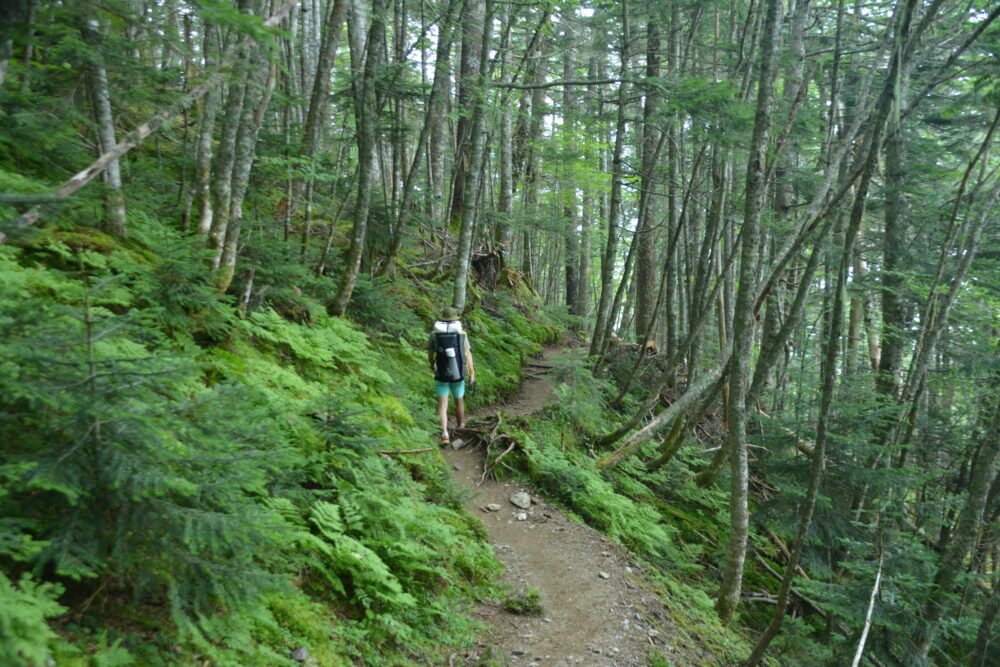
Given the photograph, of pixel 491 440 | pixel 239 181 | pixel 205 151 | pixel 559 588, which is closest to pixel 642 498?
pixel 491 440

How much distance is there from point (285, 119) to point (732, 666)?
35.5 ft

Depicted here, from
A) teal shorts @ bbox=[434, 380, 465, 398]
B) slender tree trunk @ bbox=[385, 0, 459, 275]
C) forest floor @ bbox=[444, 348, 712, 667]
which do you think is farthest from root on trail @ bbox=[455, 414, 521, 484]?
slender tree trunk @ bbox=[385, 0, 459, 275]

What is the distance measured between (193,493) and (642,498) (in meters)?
7.75

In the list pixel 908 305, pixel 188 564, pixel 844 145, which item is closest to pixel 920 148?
pixel 908 305

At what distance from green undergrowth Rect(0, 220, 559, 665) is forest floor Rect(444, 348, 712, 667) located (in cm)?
37

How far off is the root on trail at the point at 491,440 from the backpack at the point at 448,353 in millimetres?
1134

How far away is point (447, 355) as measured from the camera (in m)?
7.59

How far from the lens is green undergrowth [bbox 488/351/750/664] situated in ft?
20.3

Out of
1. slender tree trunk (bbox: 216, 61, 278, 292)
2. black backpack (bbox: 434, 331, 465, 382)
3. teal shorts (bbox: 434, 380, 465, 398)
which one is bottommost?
teal shorts (bbox: 434, 380, 465, 398)

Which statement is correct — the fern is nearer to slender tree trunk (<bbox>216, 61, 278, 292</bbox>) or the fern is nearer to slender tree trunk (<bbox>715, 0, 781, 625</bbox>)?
slender tree trunk (<bbox>216, 61, 278, 292</bbox>)

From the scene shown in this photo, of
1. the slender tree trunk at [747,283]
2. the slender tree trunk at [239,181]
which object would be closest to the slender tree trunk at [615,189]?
the slender tree trunk at [747,283]

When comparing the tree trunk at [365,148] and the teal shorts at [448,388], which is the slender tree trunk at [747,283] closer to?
the teal shorts at [448,388]

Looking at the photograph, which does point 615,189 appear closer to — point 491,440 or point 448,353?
point 448,353

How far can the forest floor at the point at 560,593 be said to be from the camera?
4.61 metres
